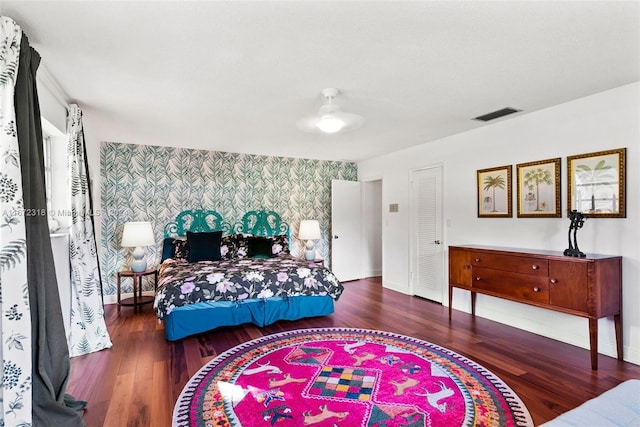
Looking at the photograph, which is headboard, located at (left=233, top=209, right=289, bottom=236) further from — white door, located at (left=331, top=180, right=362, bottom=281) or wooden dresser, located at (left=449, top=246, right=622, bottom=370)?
wooden dresser, located at (left=449, top=246, right=622, bottom=370)

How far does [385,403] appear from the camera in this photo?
2168mm

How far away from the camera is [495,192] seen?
153 inches

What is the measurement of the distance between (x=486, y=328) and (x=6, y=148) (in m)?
4.13

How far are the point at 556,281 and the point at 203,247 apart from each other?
4.03 metres

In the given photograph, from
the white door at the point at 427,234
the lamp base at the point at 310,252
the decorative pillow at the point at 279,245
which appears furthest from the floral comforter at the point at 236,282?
the white door at the point at 427,234

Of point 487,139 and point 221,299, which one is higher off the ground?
point 487,139

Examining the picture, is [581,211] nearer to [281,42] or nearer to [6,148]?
[281,42]

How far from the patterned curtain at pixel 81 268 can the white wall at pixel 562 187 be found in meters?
3.99

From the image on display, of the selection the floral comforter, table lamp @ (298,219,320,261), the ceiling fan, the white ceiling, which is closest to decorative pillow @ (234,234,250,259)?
the floral comforter

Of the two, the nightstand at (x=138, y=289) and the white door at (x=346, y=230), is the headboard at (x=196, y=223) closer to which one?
the nightstand at (x=138, y=289)

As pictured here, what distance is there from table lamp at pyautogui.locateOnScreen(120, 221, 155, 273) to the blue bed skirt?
4.39 ft

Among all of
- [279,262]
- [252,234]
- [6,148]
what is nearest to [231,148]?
[252,234]

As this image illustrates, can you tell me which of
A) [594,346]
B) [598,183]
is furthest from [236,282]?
[598,183]

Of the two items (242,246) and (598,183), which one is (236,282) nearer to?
(242,246)
